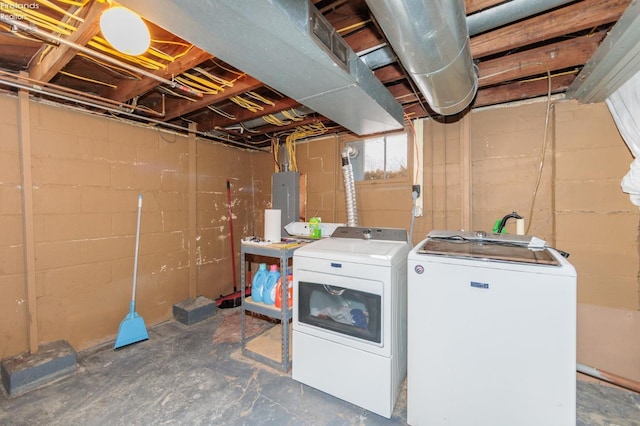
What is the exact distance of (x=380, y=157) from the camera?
118 inches

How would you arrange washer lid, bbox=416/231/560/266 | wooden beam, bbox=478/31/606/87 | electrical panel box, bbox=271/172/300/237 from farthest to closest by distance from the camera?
electrical panel box, bbox=271/172/300/237 < wooden beam, bbox=478/31/606/87 < washer lid, bbox=416/231/560/266

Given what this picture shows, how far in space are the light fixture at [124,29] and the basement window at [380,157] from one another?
205cm

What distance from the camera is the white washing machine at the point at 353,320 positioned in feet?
5.61

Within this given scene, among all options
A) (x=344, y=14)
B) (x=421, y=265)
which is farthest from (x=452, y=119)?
(x=421, y=265)

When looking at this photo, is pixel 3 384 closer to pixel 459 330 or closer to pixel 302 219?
pixel 302 219

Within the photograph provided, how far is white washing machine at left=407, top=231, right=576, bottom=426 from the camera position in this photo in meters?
1.30

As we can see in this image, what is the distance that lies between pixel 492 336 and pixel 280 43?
1798mm

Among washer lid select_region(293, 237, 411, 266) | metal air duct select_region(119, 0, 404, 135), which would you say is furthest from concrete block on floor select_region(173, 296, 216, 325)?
metal air duct select_region(119, 0, 404, 135)

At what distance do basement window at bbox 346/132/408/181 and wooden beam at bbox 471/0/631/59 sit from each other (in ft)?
4.17

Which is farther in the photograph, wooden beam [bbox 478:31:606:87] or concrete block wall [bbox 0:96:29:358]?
concrete block wall [bbox 0:96:29:358]

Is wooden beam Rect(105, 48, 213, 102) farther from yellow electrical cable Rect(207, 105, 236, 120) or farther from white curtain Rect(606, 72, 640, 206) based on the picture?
white curtain Rect(606, 72, 640, 206)

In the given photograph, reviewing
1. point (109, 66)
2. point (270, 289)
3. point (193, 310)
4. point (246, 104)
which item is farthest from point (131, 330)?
point (246, 104)

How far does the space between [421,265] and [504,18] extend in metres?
1.33

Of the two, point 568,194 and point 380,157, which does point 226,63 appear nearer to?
point 380,157
